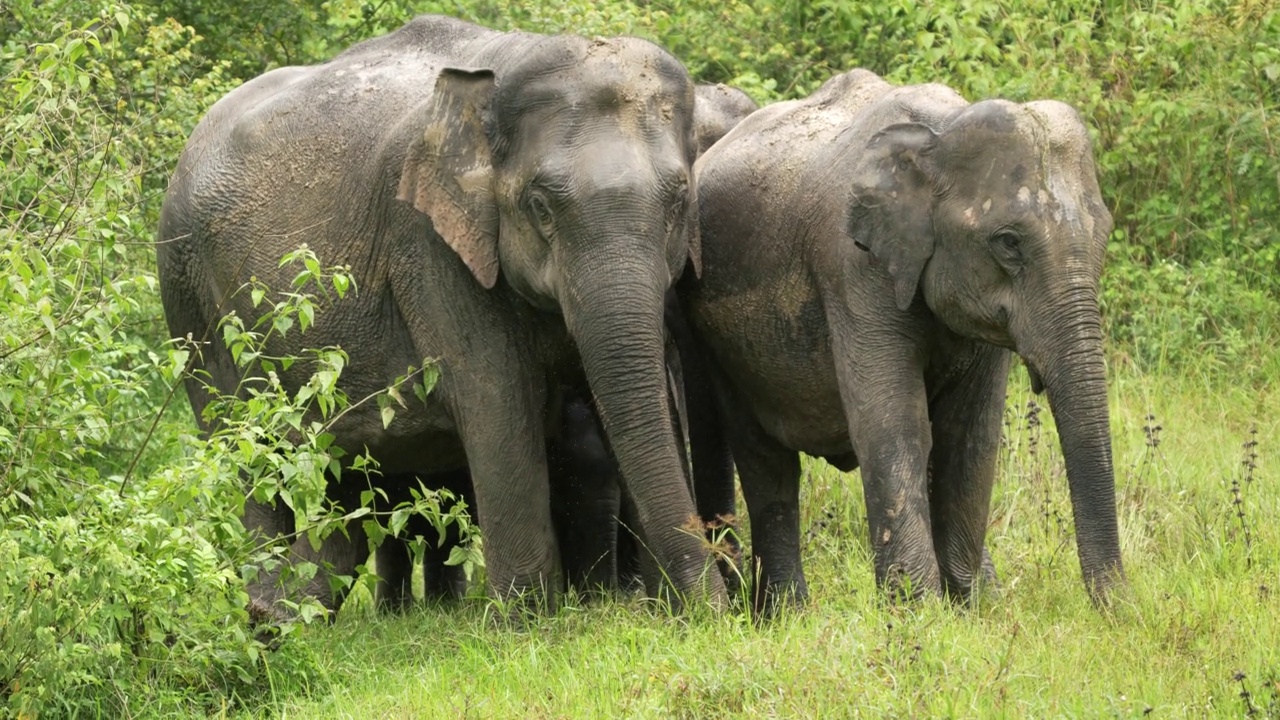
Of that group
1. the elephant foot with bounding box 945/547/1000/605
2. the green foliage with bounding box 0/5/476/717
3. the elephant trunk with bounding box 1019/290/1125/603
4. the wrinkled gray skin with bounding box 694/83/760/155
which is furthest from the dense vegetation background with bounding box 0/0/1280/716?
the elephant trunk with bounding box 1019/290/1125/603

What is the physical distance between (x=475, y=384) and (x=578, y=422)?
936mm

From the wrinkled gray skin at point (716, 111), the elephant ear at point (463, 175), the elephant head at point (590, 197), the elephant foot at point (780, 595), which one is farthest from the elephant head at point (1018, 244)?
the wrinkled gray skin at point (716, 111)

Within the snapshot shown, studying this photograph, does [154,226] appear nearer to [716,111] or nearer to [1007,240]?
[716,111]

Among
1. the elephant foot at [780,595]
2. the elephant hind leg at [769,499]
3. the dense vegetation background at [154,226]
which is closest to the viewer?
the dense vegetation background at [154,226]

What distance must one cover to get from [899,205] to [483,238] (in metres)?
1.40

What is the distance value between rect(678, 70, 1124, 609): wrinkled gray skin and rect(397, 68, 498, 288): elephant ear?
1001mm

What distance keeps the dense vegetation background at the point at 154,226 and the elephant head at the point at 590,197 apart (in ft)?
2.27

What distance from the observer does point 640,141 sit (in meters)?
7.16

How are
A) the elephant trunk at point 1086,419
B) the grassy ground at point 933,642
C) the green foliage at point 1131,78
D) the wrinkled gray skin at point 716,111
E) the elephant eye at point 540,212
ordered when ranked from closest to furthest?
the grassy ground at point 933,642 → the elephant trunk at point 1086,419 → the elephant eye at point 540,212 → the wrinkled gray skin at point 716,111 → the green foliage at point 1131,78

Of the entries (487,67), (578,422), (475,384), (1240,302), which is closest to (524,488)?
Answer: (475,384)

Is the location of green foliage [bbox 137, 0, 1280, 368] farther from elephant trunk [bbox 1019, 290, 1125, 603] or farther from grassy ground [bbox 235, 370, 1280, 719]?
elephant trunk [bbox 1019, 290, 1125, 603]

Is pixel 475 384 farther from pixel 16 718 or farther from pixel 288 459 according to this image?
pixel 16 718

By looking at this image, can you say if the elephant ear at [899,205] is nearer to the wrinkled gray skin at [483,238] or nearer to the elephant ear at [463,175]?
the wrinkled gray skin at [483,238]

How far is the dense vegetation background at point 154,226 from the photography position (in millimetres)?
6484
